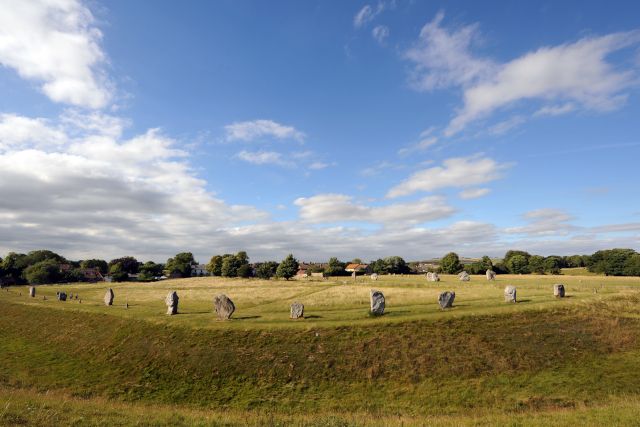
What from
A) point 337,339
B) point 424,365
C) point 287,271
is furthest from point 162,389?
point 287,271

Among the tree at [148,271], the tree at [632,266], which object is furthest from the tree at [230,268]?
the tree at [632,266]

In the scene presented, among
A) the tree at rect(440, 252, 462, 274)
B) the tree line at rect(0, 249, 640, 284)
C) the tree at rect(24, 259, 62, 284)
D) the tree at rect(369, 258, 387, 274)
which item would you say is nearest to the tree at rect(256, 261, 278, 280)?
the tree line at rect(0, 249, 640, 284)

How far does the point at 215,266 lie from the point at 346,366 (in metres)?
153

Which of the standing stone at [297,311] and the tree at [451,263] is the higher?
the tree at [451,263]

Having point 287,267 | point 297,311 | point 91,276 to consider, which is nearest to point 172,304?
point 297,311

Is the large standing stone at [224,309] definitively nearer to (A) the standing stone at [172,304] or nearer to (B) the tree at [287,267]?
(A) the standing stone at [172,304]

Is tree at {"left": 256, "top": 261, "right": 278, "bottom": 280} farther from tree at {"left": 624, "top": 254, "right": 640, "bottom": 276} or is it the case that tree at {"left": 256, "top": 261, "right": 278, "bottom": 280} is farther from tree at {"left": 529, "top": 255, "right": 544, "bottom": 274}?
tree at {"left": 624, "top": 254, "right": 640, "bottom": 276}

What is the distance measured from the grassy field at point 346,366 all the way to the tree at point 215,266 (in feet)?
416

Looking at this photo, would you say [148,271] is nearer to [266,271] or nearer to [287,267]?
[266,271]

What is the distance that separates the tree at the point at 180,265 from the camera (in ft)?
600

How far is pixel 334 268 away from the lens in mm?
146500

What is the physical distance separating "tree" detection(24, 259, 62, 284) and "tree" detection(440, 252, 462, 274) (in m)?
163

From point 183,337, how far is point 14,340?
90.0 feet

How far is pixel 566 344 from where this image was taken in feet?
106
